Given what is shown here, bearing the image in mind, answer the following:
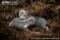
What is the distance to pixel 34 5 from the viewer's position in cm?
188

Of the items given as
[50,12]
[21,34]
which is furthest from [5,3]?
[50,12]

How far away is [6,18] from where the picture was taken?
186 centimetres

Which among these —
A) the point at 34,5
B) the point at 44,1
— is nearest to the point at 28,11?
the point at 34,5

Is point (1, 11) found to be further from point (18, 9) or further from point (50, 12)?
point (50, 12)

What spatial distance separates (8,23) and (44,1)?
0.48m

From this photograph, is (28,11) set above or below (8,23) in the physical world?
above

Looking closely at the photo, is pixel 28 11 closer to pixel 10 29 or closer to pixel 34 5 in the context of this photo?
pixel 34 5

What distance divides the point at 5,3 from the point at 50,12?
0.53 metres

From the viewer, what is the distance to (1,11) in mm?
1880

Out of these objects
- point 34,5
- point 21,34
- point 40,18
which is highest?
point 34,5

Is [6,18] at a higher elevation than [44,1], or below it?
below

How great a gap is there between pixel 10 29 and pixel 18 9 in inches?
9.7

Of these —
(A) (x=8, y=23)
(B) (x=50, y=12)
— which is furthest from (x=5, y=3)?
(B) (x=50, y=12)

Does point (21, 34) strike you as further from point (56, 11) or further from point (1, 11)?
point (56, 11)
